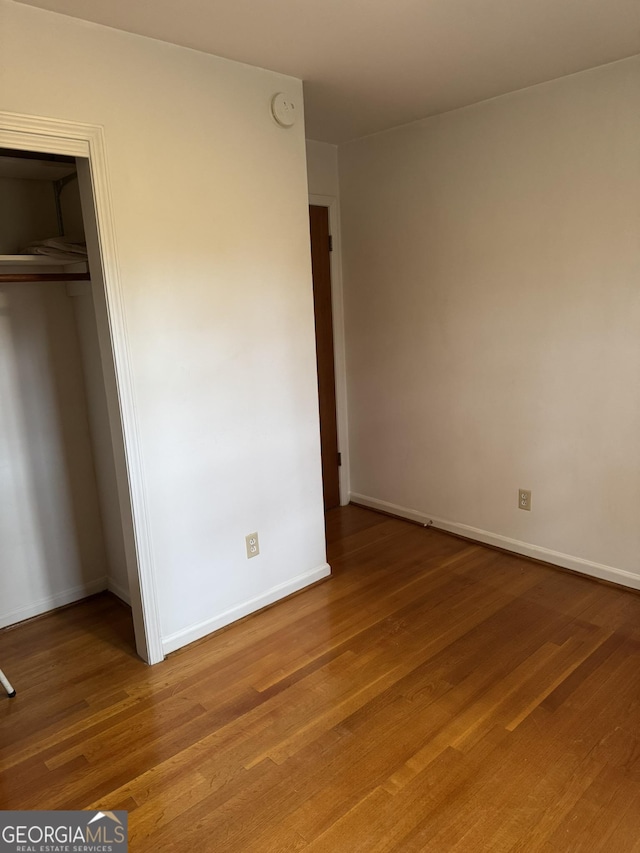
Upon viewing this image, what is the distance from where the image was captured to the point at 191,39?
2.30m

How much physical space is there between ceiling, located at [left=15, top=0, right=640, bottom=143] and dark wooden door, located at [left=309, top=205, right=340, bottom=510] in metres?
0.98

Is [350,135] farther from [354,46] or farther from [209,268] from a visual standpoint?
[209,268]

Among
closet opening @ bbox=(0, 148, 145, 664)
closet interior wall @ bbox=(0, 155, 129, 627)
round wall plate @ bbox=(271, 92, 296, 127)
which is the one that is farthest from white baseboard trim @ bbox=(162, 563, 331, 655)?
round wall plate @ bbox=(271, 92, 296, 127)

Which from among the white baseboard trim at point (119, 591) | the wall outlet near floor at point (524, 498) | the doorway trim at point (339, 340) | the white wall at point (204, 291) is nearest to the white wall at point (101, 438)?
the white baseboard trim at point (119, 591)

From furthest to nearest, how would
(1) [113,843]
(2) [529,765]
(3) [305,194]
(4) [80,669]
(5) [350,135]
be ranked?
(5) [350,135] < (3) [305,194] < (4) [80,669] < (2) [529,765] < (1) [113,843]

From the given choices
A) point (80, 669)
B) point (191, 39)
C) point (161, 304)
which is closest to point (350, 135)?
point (191, 39)

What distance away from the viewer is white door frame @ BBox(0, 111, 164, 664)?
2067 millimetres

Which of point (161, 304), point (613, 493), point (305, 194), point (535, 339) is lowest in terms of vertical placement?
point (613, 493)

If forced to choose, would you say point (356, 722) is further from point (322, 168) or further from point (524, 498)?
point (322, 168)

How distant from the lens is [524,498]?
3.39 meters

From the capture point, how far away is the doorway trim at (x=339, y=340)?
404cm

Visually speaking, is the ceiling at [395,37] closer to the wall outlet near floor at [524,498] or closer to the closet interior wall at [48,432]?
the closet interior wall at [48,432]

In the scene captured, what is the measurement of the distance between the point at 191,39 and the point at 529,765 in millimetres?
2880

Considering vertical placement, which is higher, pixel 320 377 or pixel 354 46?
pixel 354 46
